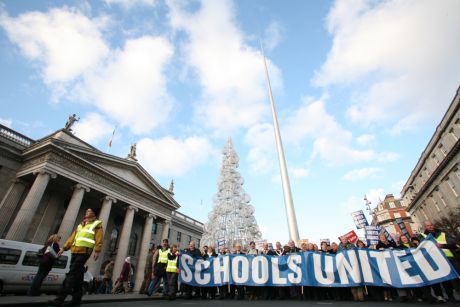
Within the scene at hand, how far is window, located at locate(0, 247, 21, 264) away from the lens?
10463 millimetres

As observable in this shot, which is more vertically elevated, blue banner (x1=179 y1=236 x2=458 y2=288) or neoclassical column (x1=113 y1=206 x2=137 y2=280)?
neoclassical column (x1=113 y1=206 x2=137 y2=280)

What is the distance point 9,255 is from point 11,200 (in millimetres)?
12717

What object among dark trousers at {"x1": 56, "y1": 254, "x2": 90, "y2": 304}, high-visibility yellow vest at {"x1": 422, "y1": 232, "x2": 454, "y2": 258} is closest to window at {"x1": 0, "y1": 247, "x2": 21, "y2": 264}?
dark trousers at {"x1": 56, "y1": 254, "x2": 90, "y2": 304}

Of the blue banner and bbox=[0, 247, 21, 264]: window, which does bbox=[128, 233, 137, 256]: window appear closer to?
bbox=[0, 247, 21, 264]: window

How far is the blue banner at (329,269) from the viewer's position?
6.88 meters

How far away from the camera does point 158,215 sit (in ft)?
99.3

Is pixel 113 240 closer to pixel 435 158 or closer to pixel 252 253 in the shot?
pixel 252 253

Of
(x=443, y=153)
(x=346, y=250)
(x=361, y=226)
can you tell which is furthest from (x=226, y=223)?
(x=443, y=153)

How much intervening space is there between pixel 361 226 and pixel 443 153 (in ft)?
77.1

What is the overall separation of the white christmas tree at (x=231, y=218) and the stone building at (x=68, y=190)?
749cm

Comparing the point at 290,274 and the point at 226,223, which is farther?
the point at 226,223

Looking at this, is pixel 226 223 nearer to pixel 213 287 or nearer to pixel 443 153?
pixel 213 287

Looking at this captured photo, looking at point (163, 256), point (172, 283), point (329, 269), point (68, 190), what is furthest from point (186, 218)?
point (329, 269)

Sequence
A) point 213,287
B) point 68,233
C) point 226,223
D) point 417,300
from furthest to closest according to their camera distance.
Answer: point 226,223, point 68,233, point 213,287, point 417,300
